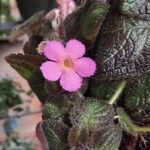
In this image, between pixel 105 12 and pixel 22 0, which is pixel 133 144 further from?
pixel 22 0

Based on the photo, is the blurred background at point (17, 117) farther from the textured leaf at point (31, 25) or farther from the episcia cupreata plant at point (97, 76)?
the episcia cupreata plant at point (97, 76)

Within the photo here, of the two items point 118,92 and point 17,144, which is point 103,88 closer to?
point 118,92

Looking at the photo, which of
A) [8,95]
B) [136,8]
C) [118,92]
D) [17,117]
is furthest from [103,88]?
[8,95]

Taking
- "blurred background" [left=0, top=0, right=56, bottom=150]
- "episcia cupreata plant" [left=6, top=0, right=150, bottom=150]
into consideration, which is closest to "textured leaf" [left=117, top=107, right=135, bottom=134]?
"episcia cupreata plant" [left=6, top=0, right=150, bottom=150]

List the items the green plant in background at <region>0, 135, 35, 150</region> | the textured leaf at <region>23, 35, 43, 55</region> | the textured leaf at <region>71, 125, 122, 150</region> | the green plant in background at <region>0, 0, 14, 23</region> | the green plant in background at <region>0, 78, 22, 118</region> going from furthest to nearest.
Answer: the green plant in background at <region>0, 0, 14, 23</region>, the green plant in background at <region>0, 78, 22, 118</region>, the green plant in background at <region>0, 135, 35, 150</region>, the textured leaf at <region>23, 35, 43, 55</region>, the textured leaf at <region>71, 125, 122, 150</region>

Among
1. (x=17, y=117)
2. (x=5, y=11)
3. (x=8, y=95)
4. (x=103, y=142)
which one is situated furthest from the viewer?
(x=5, y=11)

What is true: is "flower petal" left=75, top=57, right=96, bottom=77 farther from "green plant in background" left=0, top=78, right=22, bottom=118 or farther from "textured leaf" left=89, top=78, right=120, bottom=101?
"green plant in background" left=0, top=78, right=22, bottom=118
